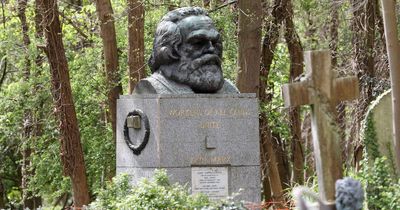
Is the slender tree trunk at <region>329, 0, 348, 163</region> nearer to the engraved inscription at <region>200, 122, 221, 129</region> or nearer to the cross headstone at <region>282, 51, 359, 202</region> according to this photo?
the engraved inscription at <region>200, 122, 221, 129</region>

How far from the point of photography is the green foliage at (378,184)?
1164 centimetres

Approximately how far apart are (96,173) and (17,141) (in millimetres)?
7597

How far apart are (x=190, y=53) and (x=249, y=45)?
4.84 meters

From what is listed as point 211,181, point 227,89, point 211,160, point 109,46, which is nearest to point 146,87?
point 227,89

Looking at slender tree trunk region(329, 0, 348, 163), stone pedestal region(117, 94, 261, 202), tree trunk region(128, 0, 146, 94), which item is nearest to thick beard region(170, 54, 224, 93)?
stone pedestal region(117, 94, 261, 202)

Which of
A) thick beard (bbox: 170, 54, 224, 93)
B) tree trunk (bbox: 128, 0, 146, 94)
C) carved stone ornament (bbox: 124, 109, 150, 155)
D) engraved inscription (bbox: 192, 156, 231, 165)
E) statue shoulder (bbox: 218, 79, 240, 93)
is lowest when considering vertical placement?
engraved inscription (bbox: 192, 156, 231, 165)

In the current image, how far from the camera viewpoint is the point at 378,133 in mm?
12648

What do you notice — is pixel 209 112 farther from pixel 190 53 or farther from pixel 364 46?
pixel 364 46

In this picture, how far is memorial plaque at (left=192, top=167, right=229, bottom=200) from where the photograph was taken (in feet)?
48.2

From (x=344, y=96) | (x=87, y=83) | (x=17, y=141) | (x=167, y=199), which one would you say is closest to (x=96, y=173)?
(x=87, y=83)

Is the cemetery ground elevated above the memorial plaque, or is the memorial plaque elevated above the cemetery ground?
the cemetery ground

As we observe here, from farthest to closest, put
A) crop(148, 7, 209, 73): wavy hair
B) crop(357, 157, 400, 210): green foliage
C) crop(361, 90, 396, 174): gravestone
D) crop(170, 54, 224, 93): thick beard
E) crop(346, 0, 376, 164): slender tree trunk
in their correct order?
1. crop(346, 0, 376, 164): slender tree trunk
2. crop(148, 7, 209, 73): wavy hair
3. crop(170, 54, 224, 93): thick beard
4. crop(361, 90, 396, 174): gravestone
5. crop(357, 157, 400, 210): green foliage

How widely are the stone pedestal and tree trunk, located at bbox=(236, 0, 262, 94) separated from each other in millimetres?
4877

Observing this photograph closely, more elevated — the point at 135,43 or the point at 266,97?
the point at 135,43
